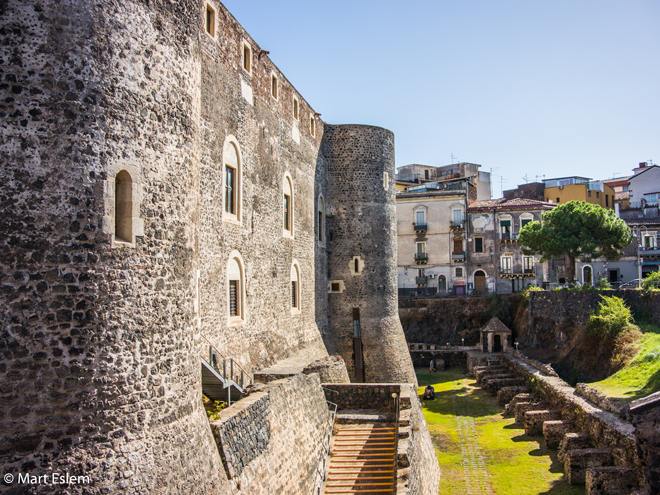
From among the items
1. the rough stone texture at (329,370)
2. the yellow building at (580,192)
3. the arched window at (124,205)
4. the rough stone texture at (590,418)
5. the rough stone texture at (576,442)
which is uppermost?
the yellow building at (580,192)

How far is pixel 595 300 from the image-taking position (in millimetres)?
29094

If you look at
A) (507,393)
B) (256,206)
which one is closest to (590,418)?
(507,393)

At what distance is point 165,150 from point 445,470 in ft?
46.7

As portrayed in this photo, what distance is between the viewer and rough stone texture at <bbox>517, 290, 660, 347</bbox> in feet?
85.4

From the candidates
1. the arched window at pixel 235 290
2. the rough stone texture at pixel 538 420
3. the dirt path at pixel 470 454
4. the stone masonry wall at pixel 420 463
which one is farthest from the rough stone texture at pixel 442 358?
the arched window at pixel 235 290

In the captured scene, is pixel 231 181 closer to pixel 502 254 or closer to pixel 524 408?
pixel 524 408

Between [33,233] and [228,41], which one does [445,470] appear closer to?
[228,41]

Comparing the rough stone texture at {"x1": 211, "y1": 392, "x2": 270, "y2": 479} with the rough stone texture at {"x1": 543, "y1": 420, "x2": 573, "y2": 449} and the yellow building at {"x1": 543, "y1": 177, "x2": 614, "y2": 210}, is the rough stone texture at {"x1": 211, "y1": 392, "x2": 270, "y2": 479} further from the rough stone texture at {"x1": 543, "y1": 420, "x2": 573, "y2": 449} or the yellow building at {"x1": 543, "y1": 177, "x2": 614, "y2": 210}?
the yellow building at {"x1": 543, "y1": 177, "x2": 614, "y2": 210}

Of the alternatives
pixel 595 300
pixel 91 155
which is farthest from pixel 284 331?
pixel 595 300

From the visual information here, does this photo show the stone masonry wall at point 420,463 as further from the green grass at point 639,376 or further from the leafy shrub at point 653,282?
the leafy shrub at point 653,282

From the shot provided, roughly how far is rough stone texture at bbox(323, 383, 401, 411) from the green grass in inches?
331

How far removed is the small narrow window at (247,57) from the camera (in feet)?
51.3

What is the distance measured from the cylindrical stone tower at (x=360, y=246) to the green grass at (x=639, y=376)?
749 cm

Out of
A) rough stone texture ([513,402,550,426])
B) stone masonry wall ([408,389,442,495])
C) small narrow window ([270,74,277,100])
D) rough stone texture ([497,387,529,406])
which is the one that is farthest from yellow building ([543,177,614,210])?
stone masonry wall ([408,389,442,495])
